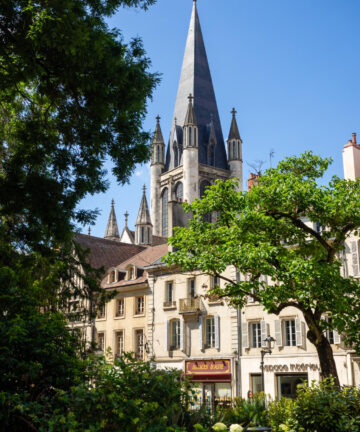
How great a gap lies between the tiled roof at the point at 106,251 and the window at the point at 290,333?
19.0m

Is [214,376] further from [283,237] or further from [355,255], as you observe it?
[283,237]

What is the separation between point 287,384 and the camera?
28.2 m

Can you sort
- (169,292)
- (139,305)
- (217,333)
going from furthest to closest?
(139,305), (169,292), (217,333)

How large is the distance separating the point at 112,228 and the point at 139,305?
46.8 metres

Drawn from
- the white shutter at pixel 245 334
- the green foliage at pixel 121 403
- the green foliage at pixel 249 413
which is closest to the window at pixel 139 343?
the white shutter at pixel 245 334

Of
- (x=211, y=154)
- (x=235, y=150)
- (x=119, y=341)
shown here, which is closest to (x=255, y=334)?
(x=119, y=341)

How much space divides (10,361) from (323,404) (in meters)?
5.54

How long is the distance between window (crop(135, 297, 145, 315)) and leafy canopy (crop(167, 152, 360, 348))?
19.3 m

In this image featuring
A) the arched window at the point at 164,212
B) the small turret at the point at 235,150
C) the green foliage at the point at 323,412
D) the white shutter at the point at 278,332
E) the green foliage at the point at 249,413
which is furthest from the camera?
the small turret at the point at 235,150

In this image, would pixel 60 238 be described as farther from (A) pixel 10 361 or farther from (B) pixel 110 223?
(B) pixel 110 223

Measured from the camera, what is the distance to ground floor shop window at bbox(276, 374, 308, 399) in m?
27.8

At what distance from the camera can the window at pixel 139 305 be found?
121ft

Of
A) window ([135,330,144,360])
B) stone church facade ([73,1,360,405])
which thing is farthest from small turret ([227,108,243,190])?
window ([135,330,144,360])

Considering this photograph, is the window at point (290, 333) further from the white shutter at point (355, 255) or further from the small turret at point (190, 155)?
the small turret at point (190, 155)
